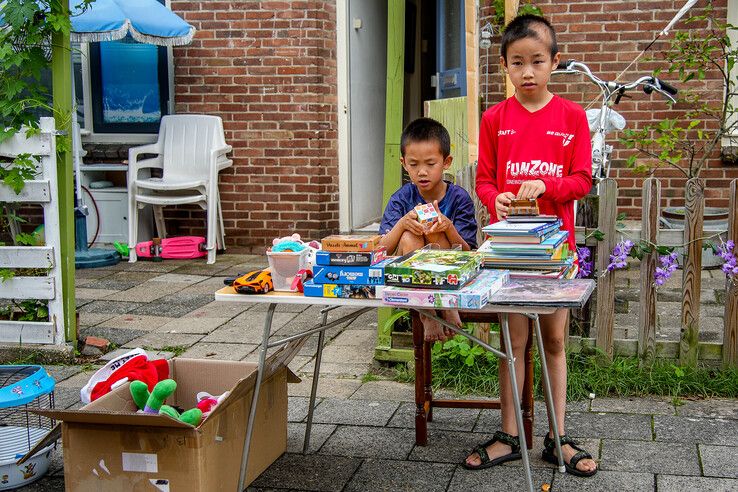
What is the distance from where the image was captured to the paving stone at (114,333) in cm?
589

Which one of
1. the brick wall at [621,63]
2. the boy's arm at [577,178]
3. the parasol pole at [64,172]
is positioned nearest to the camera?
the boy's arm at [577,178]

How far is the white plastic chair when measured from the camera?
27.3 ft

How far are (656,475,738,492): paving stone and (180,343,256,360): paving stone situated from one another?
2.67 m

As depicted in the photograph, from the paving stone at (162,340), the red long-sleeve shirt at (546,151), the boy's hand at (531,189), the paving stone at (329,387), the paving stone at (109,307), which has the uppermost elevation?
the red long-sleeve shirt at (546,151)

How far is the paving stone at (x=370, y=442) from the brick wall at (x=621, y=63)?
448 centimetres

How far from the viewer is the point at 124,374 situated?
3.73m

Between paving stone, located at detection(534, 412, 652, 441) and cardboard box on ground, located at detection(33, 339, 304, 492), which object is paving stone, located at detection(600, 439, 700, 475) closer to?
paving stone, located at detection(534, 412, 652, 441)

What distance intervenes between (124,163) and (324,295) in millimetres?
6088

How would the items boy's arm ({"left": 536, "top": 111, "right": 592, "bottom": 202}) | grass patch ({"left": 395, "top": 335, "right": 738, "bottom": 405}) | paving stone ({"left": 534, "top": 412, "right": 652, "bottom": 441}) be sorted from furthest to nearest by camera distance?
grass patch ({"left": 395, "top": 335, "right": 738, "bottom": 405})
paving stone ({"left": 534, "top": 412, "right": 652, "bottom": 441})
boy's arm ({"left": 536, "top": 111, "right": 592, "bottom": 202})

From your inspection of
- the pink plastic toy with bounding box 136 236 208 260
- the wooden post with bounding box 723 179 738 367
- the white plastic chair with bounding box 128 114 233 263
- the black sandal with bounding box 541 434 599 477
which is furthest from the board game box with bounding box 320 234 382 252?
the pink plastic toy with bounding box 136 236 208 260

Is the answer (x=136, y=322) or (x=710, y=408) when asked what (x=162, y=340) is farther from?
(x=710, y=408)

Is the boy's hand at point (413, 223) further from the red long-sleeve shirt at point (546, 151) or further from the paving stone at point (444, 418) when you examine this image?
the paving stone at point (444, 418)

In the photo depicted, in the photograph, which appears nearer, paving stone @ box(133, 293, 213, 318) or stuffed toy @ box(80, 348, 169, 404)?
stuffed toy @ box(80, 348, 169, 404)

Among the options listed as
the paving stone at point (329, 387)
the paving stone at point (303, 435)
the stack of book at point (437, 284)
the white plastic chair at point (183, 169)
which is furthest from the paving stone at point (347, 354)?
the white plastic chair at point (183, 169)
